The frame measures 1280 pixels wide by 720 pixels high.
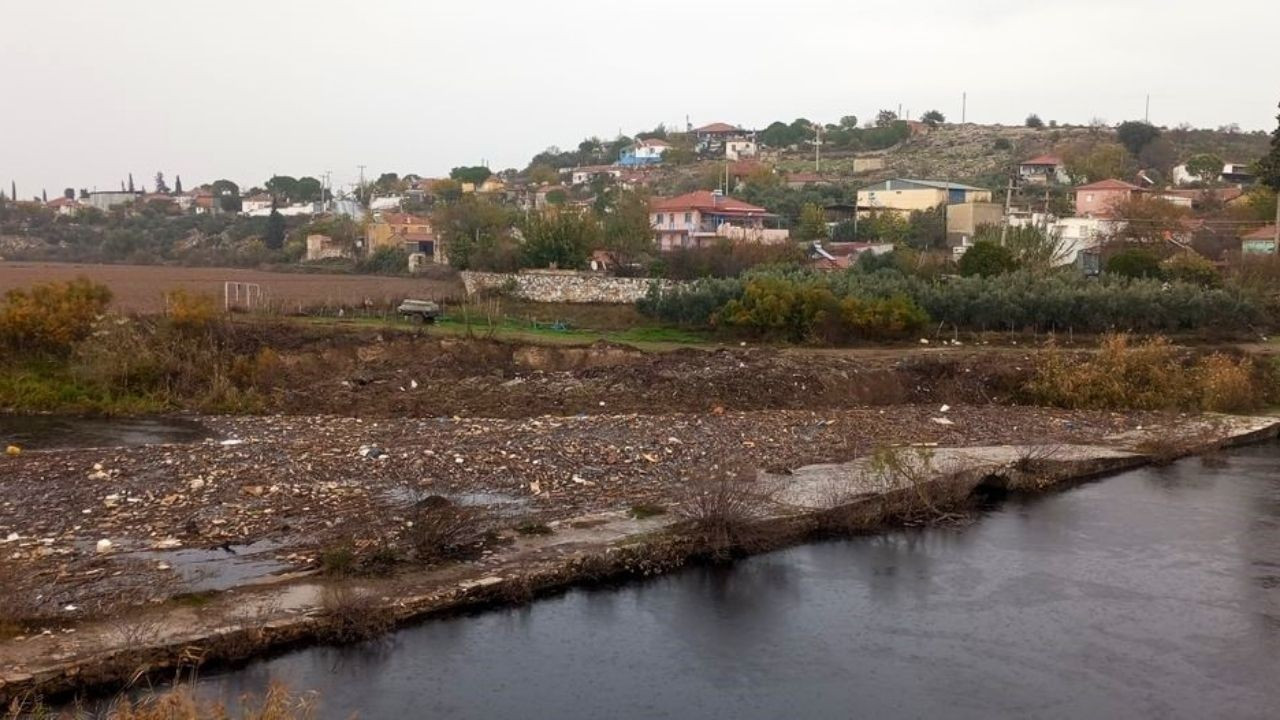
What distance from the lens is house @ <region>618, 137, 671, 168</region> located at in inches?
4048

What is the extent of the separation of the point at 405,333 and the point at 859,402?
1133 cm

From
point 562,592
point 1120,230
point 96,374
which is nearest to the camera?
point 562,592

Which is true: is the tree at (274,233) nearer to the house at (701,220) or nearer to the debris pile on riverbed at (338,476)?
the house at (701,220)

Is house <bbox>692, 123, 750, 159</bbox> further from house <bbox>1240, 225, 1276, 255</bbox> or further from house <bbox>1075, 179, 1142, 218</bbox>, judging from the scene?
house <bbox>1240, 225, 1276, 255</bbox>

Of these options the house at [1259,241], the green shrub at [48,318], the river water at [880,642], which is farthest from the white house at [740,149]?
the river water at [880,642]

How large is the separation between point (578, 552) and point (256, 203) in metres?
94.7

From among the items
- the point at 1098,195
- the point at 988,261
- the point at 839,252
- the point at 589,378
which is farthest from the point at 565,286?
the point at 1098,195

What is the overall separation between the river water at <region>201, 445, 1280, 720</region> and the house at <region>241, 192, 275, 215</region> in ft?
274

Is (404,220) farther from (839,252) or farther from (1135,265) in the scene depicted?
(1135,265)

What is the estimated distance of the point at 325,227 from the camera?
64812 mm

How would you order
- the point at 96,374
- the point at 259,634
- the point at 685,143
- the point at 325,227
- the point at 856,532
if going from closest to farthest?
the point at 259,634 → the point at 856,532 → the point at 96,374 → the point at 325,227 → the point at 685,143

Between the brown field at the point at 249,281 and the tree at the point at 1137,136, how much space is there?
57915 millimetres

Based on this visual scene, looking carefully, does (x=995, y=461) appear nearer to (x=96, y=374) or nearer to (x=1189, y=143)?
(x=96, y=374)

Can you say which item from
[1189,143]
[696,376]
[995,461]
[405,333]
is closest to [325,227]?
[405,333]
